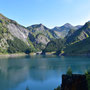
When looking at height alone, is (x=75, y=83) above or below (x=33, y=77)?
above

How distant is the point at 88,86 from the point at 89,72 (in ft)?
8.08

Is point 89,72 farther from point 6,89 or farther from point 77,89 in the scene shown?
point 6,89

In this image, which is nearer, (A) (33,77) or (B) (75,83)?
(B) (75,83)

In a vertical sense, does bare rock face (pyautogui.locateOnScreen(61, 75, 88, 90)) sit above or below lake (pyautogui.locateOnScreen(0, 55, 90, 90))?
above

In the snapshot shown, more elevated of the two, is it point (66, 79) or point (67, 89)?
point (66, 79)

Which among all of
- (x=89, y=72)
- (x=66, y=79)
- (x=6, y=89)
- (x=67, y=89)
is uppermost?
(x=89, y=72)

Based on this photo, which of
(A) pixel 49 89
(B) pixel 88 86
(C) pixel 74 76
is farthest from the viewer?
(A) pixel 49 89

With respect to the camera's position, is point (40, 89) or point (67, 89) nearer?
point (67, 89)

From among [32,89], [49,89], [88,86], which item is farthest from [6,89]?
[88,86]

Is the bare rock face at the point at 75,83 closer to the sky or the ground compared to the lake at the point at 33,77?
closer to the sky

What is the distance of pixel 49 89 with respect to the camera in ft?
157

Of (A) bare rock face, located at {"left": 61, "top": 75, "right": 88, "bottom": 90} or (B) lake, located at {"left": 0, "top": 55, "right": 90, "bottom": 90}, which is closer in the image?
(A) bare rock face, located at {"left": 61, "top": 75, "right": 88, "bottom": 90}

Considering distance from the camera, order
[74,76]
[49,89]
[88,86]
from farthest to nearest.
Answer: [49,89] → [74,76] → [88,86]

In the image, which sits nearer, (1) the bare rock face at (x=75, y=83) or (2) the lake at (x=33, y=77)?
(1) the bare rock face at (x=75, y=83)
